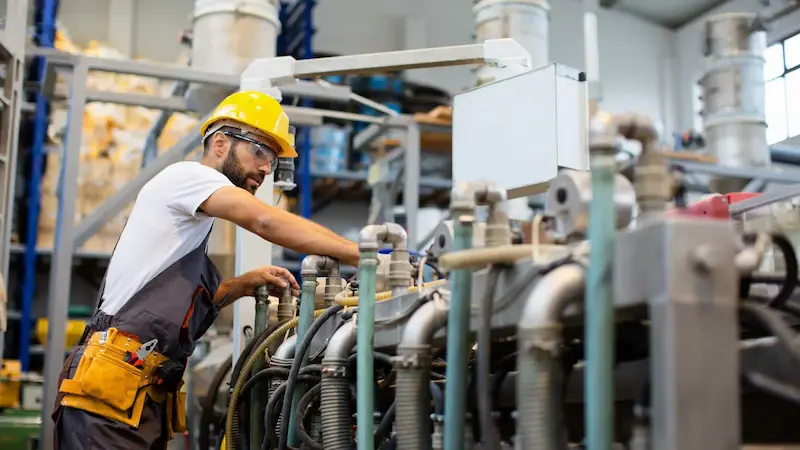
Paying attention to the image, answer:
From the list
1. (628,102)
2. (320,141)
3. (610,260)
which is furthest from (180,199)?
(628,102)

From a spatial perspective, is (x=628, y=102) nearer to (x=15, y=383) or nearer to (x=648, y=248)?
(x=15, y=383)

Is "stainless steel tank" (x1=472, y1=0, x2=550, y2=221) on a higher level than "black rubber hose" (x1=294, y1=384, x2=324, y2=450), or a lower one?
higher

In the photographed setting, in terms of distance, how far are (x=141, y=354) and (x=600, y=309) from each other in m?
1.40

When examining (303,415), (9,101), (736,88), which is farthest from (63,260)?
(736,88)

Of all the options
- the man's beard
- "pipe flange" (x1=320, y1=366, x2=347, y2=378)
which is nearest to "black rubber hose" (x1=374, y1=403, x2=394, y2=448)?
"pipe flange" (x1=320, y1=366, x2=347, y2=378)

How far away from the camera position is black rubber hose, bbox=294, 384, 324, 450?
6.20 ft

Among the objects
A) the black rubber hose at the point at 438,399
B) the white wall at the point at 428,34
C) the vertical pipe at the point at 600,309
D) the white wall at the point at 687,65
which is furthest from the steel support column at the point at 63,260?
the white wall at the point at 687,65

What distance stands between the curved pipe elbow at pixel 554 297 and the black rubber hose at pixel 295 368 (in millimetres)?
831

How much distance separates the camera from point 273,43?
444cm

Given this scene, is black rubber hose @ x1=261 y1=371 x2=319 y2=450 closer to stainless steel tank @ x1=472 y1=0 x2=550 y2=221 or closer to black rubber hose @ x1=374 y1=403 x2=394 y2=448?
black rubber hose @ x1=374 y1=403 x2=394 y2=448

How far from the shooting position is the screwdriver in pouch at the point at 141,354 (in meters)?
2.12

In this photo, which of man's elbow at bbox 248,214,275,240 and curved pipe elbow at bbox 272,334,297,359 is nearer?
man's elbow at bbox 248,214,275,240

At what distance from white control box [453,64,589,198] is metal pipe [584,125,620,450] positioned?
148cm

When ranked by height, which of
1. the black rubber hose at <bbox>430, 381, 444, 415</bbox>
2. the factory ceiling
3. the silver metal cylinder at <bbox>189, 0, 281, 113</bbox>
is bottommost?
the black rubber hose at <bbox>430, 381, 444, 415</bbox>
